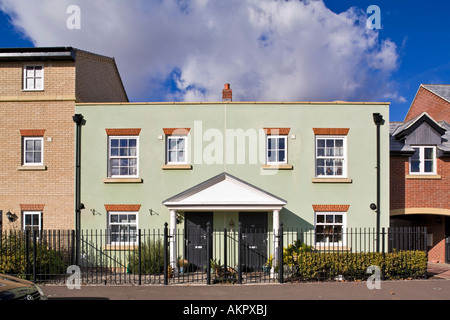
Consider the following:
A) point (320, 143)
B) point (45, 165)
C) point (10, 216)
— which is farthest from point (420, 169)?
point (10, 216)

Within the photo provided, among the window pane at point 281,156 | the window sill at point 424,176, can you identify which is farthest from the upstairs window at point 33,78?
the window sill at point 424,176

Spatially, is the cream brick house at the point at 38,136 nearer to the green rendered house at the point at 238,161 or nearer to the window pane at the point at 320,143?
the green rendered house at the point at 238,161

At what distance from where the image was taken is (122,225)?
43.9 ft

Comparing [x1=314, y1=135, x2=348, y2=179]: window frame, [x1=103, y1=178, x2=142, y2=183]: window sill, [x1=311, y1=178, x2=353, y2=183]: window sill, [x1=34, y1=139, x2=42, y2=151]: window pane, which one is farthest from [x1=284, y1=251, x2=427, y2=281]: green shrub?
[x1=34, y1=139, x2=42, y2=151]: window pane

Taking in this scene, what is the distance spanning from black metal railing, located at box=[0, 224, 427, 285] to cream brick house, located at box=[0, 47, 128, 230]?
1.36 meters

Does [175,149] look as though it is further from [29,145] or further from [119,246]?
[29,145]

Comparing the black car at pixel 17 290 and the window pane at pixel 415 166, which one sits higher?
the window pane at pixel 415 166

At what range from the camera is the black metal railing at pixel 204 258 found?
11281 mm

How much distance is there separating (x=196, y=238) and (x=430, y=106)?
539 inches

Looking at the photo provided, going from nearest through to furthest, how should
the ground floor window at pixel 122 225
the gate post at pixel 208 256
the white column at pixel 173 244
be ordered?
the gate post at pixel 208 256 < the white column at pixel 173 244 < the ground floor window at pixel 122 225

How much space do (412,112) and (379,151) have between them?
923 cm

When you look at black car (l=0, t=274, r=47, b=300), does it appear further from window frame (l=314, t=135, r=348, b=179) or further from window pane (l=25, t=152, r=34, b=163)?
window frame (l=314, t=135, r=348, b=179)

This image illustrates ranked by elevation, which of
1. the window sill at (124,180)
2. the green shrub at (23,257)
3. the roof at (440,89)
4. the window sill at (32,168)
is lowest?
the green shrub at (23,257)

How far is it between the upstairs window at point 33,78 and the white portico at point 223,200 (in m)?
6.72
